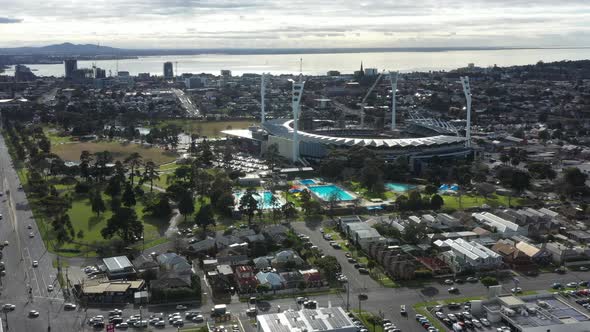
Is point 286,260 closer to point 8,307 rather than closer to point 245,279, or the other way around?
point 245,279

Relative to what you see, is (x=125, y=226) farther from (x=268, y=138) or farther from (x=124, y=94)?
(x=124, y=94)

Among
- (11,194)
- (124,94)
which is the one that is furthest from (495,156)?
(124,94)

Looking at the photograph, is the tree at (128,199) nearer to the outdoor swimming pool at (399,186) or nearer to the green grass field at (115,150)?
the green grass field at (115,150)

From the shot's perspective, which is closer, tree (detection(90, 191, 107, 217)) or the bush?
tree (detection(90, 191, 107, 217))

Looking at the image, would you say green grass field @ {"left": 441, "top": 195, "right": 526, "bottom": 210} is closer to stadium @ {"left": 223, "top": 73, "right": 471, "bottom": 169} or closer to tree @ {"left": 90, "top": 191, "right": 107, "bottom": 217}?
stadium @ {"left": 223, "top": 73, "right": 471, "bottom": 169}

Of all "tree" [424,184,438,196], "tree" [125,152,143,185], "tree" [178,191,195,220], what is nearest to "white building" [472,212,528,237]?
"tree" [424,184,438,196]

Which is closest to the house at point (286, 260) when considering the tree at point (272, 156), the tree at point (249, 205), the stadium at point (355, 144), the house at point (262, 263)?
the house at point (262, 263)

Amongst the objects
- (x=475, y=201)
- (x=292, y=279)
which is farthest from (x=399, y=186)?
(x=292, y=279)
